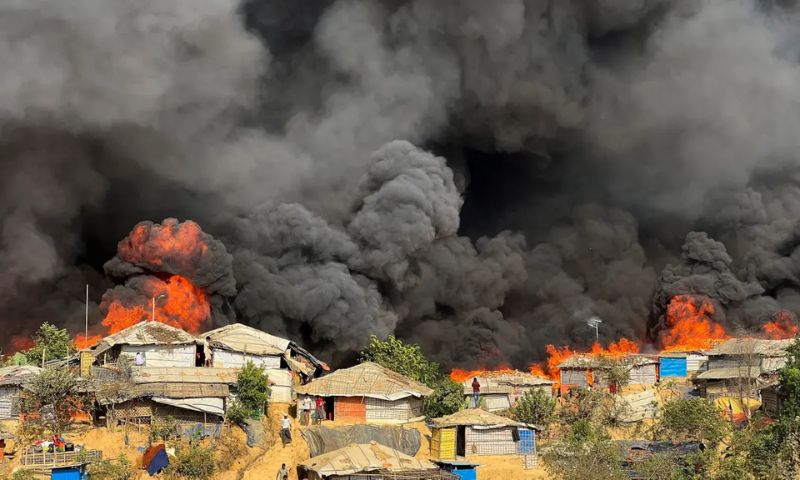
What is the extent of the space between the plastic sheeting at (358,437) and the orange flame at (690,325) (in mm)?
27958

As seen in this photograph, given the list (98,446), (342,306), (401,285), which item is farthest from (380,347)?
(98,446)

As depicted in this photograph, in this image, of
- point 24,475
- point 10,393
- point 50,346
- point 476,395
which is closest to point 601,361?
point 476,395

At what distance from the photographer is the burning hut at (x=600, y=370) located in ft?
181

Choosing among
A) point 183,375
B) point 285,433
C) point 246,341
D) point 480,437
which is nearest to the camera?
point 285,433

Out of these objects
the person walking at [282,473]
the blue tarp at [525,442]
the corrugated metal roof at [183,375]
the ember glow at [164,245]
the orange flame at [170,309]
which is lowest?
the person walking at [282,473]

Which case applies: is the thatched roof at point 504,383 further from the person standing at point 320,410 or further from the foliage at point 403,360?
the person standing at point 320,410

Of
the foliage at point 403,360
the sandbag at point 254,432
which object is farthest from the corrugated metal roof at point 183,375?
the foliage at point 403,360

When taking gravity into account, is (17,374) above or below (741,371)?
above

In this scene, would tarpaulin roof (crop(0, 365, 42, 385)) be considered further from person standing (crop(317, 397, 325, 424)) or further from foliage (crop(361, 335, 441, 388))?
foliage (crop(361, 335, 441, 388))

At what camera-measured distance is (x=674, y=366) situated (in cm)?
5731

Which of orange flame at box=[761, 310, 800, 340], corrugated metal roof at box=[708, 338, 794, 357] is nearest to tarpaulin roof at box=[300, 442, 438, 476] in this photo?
corrugated metal roof at box=[708, 338, 794, 357]

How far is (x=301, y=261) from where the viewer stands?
210 ft

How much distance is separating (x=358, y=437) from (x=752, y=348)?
21.4m

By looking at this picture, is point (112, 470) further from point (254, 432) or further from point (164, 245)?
point (164, 245)
